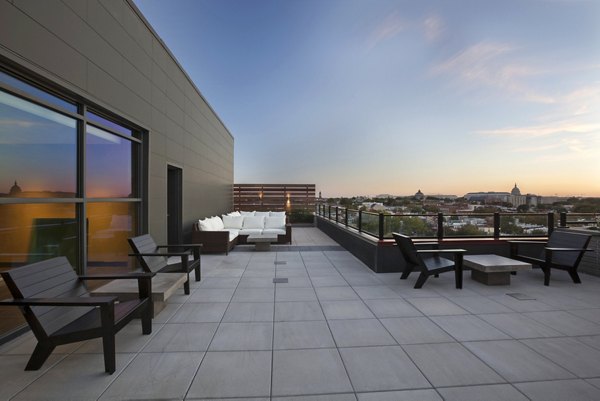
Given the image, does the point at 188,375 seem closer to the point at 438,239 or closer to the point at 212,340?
the point at 212,340

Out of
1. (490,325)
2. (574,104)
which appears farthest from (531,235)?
(574,104)

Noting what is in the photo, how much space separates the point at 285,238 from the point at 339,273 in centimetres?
325

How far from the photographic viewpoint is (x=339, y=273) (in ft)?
15.4

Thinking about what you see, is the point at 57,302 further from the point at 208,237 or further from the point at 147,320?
the point at 208,237

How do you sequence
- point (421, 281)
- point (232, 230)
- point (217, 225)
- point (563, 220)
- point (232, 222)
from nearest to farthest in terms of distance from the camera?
point (421, 281) → point (563, 220) → point (217, 225) → point (232, 230) → point (232, 222)

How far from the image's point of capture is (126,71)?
396 cm

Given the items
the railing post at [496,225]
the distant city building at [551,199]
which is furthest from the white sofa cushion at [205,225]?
the distant city building at [551,199]

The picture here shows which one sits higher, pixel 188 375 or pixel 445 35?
pixel 445 35

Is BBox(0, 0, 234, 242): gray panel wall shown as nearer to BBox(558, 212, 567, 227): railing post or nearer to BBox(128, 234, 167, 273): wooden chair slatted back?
BBox(128, 234, 167, 273): wooden chair slatted back

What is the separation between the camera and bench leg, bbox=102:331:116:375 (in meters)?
1.82

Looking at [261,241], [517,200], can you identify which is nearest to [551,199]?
[517,200]

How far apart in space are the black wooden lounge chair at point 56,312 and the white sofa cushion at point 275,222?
20.7 feet

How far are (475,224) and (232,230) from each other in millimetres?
6208

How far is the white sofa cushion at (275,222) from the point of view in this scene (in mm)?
8547
